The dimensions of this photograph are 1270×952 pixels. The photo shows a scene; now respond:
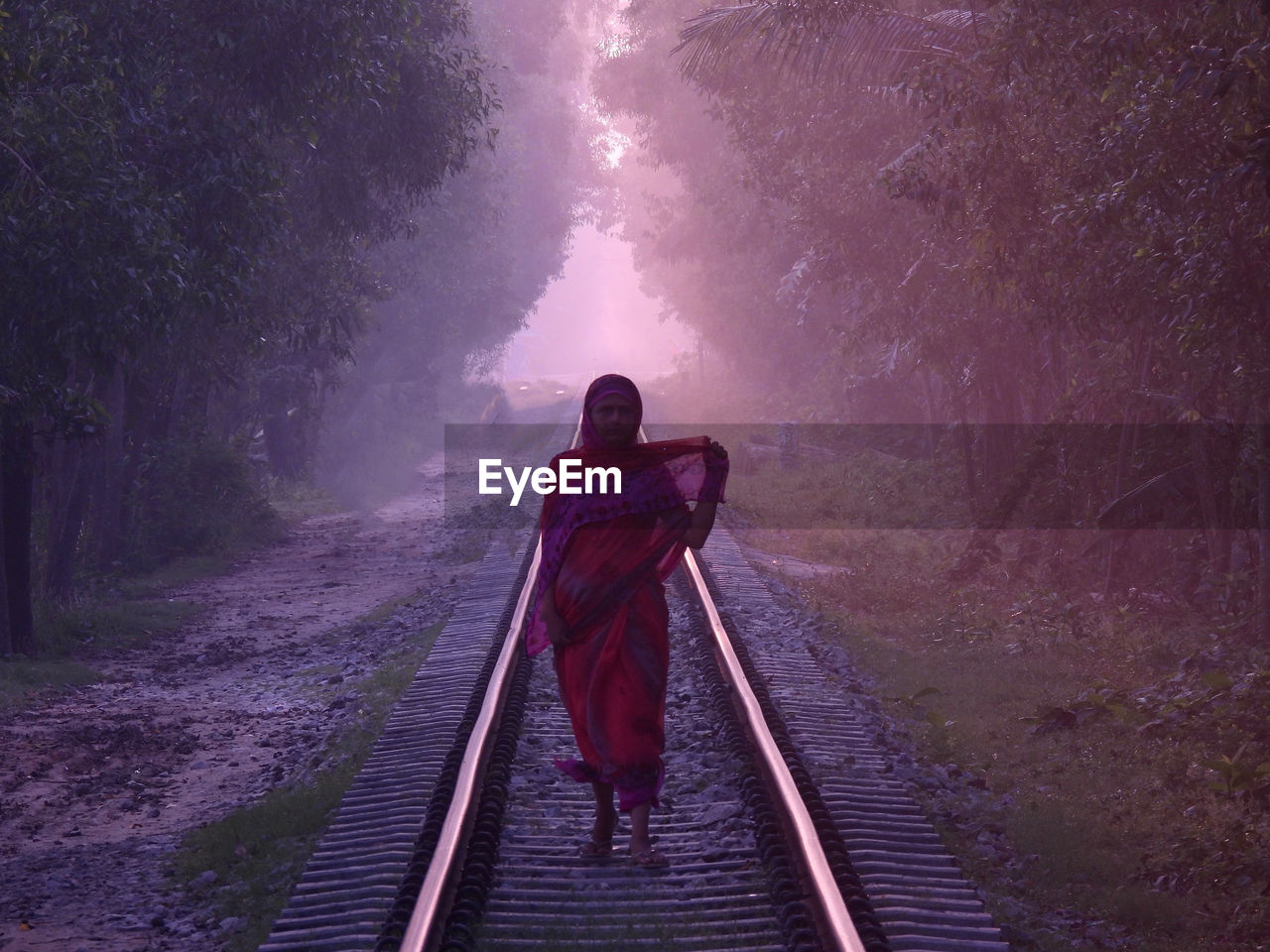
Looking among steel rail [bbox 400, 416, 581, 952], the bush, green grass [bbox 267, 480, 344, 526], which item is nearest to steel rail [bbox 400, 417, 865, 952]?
steel rail [bbox 400, 416, 581, 952]

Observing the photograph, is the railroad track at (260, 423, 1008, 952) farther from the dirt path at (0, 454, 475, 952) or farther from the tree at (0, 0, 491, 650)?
the tree at (0, 0, 491, 650)

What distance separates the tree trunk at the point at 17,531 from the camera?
37.3 feet

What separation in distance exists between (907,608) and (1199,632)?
260 centimetres

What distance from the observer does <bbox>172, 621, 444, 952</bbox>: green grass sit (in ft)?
18.0

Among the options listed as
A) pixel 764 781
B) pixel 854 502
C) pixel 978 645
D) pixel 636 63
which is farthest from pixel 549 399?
pixel 764 781

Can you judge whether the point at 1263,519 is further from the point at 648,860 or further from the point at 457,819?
the point at 457,819

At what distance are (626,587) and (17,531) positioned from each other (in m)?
8.52

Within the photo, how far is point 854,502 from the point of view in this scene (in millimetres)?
19594

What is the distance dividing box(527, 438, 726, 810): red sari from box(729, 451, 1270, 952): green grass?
157cm

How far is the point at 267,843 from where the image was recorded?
6.29 m

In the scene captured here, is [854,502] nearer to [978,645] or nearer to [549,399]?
[978,645]

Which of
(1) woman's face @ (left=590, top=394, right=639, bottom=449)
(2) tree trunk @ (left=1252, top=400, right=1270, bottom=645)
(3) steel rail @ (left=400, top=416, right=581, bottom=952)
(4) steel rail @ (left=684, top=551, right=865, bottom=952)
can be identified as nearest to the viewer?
(4) steel rail @ (left=684, top=551, right=865, bottom=952)

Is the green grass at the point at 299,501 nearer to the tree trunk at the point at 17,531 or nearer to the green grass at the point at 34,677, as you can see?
the tree trunk at the point at 17,531

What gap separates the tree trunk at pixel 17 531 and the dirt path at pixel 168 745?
2.49 feet
